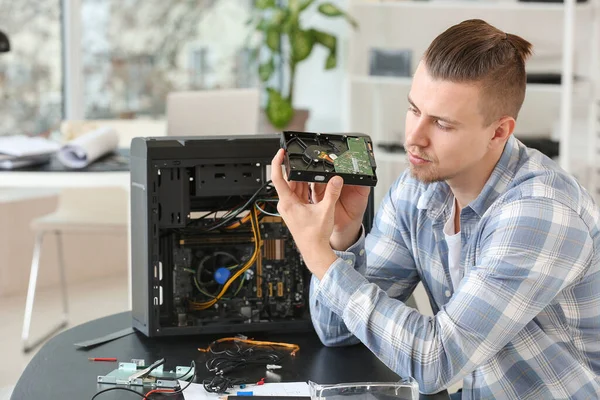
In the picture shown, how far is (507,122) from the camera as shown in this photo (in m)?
1.48

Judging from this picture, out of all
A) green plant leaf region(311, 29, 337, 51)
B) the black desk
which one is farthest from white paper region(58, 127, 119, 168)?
green plant leaf region(311, 29, 337, 51)

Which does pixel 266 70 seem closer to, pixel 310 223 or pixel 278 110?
pixel 278 110

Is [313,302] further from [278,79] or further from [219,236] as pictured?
[278,79]

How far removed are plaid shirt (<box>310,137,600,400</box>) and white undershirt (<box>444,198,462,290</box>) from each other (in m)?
0.01

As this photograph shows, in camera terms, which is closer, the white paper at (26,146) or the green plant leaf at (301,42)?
the white paper at (26,146)

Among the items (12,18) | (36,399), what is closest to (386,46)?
(12,18)

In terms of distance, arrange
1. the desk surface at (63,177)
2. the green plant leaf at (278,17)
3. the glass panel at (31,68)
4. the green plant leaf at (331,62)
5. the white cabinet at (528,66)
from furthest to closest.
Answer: the green plant leaf at (331,62) → the green plant leaf at (278,17) → the glass panel at (31,68) → the white cabinet at (528,66) → the desk surface at (63,177)

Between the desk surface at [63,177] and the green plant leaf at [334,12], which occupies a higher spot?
the green plant leaf at [334,12]

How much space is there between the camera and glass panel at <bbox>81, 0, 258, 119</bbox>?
499cm

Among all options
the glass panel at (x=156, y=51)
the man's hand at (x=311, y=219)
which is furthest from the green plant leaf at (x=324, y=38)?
the man's hand at (x=311, y=219)

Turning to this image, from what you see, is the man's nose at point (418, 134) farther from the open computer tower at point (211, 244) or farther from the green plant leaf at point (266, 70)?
the green plant leaf at point (266, 70)

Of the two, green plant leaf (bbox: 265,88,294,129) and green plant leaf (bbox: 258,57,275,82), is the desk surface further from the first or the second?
green plant leaf (bbox: 258,57,275,82)

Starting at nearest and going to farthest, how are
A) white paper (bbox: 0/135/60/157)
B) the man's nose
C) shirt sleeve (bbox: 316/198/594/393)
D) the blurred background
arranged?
shirt sleeve (bbox: 316/198/594/393), the man's nose, white paper (bbox: 0/135/60/157), the blurred background

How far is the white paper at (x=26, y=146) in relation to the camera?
3035 mm
